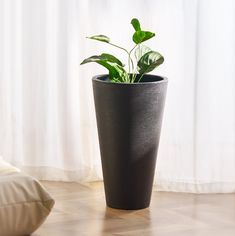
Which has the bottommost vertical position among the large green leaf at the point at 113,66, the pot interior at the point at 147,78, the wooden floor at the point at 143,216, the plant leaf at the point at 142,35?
the wooden floor at the point at 143,216

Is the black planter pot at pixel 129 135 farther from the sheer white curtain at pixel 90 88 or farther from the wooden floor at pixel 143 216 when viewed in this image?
the sheer white curtain at pixel 90 88

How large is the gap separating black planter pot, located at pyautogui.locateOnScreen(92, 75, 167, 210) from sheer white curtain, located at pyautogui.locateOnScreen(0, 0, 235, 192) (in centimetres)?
40

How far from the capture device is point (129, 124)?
3.88 m

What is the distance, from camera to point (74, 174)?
4562mm

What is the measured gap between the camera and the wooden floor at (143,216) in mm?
3643

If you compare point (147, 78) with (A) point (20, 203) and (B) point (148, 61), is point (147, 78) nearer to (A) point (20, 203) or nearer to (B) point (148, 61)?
(B) point (148, 61)

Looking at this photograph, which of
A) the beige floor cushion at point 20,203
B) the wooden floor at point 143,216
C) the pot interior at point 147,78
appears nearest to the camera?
the beige floor cushion at point 20,203

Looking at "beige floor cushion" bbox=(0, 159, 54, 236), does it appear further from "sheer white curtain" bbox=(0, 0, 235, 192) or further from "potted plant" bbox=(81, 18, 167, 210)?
"sheer white curtain" bbox=(0, 0, 235, 192)

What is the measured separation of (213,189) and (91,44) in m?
1.03

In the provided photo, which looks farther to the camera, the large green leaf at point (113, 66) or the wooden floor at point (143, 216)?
the large green leaf at point (113, 66)

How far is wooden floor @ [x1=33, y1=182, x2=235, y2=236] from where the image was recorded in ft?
12.0

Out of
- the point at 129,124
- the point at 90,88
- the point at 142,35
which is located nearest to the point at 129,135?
the point at 129,124

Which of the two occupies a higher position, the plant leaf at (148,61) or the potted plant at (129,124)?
the plant leaf at (148,61)

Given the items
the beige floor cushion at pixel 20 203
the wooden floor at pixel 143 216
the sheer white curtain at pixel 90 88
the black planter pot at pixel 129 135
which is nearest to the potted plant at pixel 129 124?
the black planter pot at pixel 129 135
